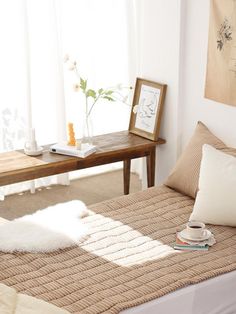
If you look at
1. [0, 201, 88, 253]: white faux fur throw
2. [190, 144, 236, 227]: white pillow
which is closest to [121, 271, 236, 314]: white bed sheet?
[190, 144, 236, 227]: white pillow

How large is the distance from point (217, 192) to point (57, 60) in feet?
5.79

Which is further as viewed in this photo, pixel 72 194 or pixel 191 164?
pixel 72 194

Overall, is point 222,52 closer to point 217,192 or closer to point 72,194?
point 217,192

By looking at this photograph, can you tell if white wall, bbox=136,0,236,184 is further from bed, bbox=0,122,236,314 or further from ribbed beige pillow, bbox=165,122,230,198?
bed, bbox=0,122,236,314

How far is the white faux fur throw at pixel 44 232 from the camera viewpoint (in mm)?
3193

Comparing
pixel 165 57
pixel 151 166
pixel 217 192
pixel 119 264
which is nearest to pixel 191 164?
pixel 217 192

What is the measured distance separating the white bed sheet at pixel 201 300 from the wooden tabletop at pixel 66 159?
1.33m

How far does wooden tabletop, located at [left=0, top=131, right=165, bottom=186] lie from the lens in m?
3.90

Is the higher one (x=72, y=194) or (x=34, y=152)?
(x=34, y=152)

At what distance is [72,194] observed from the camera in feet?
16.2

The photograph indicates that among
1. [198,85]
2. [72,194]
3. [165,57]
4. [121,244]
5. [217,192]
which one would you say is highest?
[165,57]

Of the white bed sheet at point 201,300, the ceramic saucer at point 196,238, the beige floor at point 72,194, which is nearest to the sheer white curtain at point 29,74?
the beige floor at point 72,194

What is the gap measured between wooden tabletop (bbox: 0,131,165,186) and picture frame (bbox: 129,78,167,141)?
0.20 ft

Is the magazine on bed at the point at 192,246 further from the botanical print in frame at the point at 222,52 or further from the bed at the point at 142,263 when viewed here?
the botanical print in frame at the point at 222,52
